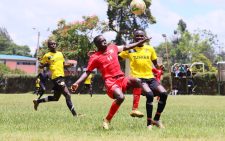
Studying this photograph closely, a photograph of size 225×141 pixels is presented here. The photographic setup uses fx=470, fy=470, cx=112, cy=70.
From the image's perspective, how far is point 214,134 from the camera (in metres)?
8.12

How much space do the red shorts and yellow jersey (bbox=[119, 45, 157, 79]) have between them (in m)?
0.76

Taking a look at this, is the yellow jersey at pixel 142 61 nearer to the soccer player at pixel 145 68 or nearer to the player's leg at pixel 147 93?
the soccer player at pixel 145 68

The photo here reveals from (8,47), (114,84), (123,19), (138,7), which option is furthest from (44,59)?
(8,47)

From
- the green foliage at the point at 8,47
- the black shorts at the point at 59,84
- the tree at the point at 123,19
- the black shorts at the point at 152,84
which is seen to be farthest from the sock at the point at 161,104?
the green foliage at the point at 8,47

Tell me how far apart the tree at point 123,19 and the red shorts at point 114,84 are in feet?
134

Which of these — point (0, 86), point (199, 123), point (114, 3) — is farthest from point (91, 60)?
point (114, 3)

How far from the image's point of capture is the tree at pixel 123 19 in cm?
5066

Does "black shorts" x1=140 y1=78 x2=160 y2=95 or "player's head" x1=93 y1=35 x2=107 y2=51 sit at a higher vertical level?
"player's head" x1=93 y1=35 x2=107 y2=51

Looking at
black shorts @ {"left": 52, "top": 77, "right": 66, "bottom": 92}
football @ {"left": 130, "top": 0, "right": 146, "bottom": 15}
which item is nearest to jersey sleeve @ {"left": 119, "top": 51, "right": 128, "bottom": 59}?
football @ {"left": 130, "top": 0, "right": 146, "bottom": 15}

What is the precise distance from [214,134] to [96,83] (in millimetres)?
34025

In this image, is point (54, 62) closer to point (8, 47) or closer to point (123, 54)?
point (123, 54)

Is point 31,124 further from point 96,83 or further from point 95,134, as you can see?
point 96,83

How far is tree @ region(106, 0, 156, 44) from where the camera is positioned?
50656 mm

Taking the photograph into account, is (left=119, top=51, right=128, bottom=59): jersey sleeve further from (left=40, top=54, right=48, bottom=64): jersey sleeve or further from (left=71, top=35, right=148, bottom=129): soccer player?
(left=40, top=54, right=48, bottom=64): jersey sleeve
